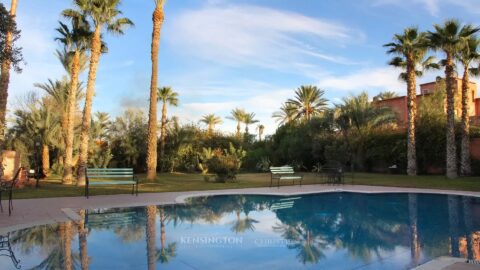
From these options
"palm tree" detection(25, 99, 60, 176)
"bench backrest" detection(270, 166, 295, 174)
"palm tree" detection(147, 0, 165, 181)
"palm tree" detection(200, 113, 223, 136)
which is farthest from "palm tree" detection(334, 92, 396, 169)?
"palm tree" detection(200, 113, 223, 136)

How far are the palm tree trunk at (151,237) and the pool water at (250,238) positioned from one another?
0.02 m

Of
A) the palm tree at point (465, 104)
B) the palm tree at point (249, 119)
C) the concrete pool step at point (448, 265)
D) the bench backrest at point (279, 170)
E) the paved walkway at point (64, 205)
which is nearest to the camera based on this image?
the concrete pool step at point (448, 265)

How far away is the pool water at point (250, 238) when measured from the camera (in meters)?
5.42

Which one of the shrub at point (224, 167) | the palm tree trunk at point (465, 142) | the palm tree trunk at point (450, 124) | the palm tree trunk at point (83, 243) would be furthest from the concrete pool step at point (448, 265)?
the palm tree trunk at point (465, 142)

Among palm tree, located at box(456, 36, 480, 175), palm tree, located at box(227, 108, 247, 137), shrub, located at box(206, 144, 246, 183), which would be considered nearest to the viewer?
shrub, located at box(206, 144, 246, 183)

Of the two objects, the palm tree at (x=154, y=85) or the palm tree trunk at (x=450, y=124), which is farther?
the palm tree trunk at (x=450, y=124)

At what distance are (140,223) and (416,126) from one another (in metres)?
23.9

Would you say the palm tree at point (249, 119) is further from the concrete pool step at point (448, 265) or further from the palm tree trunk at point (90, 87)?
the concrete pool step at point (448, 265)

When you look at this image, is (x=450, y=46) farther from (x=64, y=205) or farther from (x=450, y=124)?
(x=64, y=205)

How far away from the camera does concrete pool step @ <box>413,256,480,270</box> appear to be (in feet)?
15.4

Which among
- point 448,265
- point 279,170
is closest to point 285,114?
point 279,170

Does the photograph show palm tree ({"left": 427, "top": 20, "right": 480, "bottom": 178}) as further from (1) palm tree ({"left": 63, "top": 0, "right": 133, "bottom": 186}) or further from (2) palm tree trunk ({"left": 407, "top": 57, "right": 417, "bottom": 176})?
(1) palm tree ({"left": 63, "top": 0, "right": 133, "bottom": 186})

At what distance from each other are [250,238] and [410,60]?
21.2 m

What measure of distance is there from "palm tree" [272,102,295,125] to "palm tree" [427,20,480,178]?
2384cm
